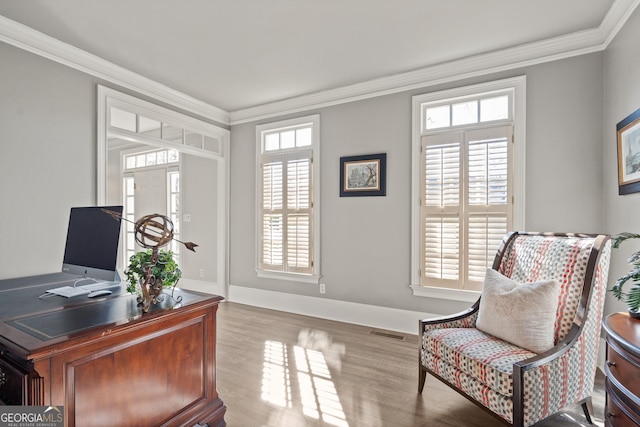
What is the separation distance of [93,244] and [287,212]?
8.34 ft

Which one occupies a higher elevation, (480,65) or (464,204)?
(480,65)

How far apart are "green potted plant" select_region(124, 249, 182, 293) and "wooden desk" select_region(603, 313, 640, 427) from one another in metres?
1.87

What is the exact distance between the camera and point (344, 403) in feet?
7.11

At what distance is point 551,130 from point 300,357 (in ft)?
9.72

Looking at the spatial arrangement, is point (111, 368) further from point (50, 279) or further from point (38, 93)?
point (38, 93)

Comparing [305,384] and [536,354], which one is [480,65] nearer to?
[536,354]

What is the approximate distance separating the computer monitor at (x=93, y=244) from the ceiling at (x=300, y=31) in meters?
1.57

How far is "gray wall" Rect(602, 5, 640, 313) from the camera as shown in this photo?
2.16 metres

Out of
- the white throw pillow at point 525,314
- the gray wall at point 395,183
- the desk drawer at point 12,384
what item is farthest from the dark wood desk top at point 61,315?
the gray wall at point 395,183

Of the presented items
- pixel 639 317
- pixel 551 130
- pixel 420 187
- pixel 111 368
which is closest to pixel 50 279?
pixel 111 368

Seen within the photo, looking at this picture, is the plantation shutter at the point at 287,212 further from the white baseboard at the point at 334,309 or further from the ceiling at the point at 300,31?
the ceiling at the point at 300,31

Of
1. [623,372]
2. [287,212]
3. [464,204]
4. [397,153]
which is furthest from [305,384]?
[397,153]

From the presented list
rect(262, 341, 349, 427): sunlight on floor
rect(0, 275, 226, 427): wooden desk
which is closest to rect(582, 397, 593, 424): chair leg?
rect(262, 341, 349, 427): sunlight on floor

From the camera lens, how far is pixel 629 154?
2189 millimetres
